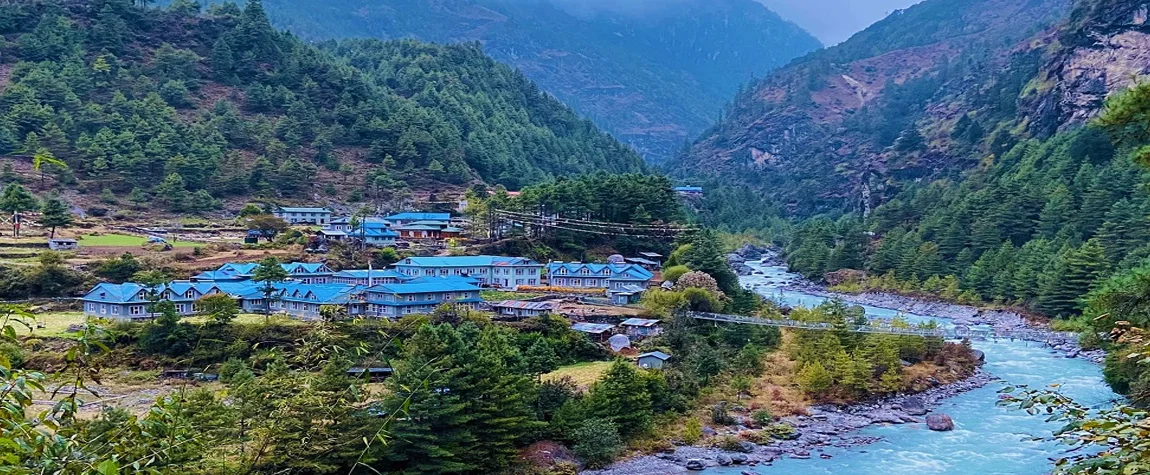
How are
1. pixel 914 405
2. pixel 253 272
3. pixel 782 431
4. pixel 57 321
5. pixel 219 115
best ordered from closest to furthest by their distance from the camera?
1. pixel 782 431
2. pixel 57 321
3. pixel 914 405
4. pixel 253 272
5. pixel 219 115

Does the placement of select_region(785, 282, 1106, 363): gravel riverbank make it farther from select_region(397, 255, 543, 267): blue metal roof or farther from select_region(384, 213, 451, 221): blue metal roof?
select_region(384, 213, 451, 221): blue metal roof

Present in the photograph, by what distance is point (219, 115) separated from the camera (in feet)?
149

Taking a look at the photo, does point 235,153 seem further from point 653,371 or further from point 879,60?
A: point 879,60

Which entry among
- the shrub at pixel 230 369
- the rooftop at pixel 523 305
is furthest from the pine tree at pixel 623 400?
the shrub at pixel 230 369

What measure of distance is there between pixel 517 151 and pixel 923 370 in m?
41.6

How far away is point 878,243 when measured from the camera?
47.9 metres

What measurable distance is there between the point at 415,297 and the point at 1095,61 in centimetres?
4886

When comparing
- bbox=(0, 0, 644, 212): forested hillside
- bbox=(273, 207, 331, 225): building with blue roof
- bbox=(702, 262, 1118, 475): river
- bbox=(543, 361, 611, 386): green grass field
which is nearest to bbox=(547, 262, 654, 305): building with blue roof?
bbox=(543, 361, 611, 386): green grass field

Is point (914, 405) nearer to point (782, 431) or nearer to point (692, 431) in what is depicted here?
point (782, 431)

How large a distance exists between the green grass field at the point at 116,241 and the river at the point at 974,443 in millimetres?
22119

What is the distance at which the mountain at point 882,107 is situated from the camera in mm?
69375

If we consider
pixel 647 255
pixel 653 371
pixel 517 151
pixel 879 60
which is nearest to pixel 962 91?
pixel 879 60

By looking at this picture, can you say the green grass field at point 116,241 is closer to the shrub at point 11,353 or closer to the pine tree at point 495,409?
the pine tree at point 495,409

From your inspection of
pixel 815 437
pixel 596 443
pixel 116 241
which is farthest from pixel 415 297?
pixel 116 241
